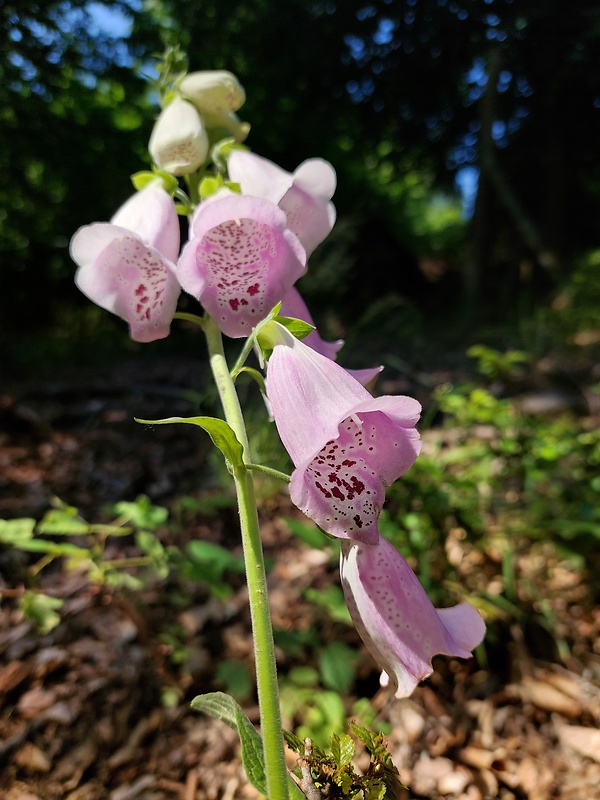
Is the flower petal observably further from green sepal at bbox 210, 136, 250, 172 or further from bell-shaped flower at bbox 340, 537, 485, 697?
bell-shaped flower at bbox 340, 537, 485, 697

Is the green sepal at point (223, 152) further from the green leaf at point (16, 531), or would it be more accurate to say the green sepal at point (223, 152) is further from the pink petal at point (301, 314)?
the green leaf at point (16, 531)

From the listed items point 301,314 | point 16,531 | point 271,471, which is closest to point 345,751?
point 271,471

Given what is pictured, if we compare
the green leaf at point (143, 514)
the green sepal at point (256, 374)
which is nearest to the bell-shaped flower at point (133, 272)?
the green sepal at point (256, 374)

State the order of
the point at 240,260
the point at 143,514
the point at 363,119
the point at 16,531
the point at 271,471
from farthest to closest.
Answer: the point at 363,119 < the point at 143,514 < the point at 16,531 < the point at 240,260 < the point at 271,471

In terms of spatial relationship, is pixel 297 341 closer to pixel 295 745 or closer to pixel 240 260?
pixel 240 260

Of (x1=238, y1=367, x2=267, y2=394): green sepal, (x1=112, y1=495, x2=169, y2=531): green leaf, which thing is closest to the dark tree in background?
(x1=112, y1=495, x2=169, y2=531): green leaf

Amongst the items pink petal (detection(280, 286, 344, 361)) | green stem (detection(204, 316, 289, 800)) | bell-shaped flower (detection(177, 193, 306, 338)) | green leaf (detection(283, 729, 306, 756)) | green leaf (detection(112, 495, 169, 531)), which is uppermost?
bell-shaped flower (detection(177, 193, 306, 338))
